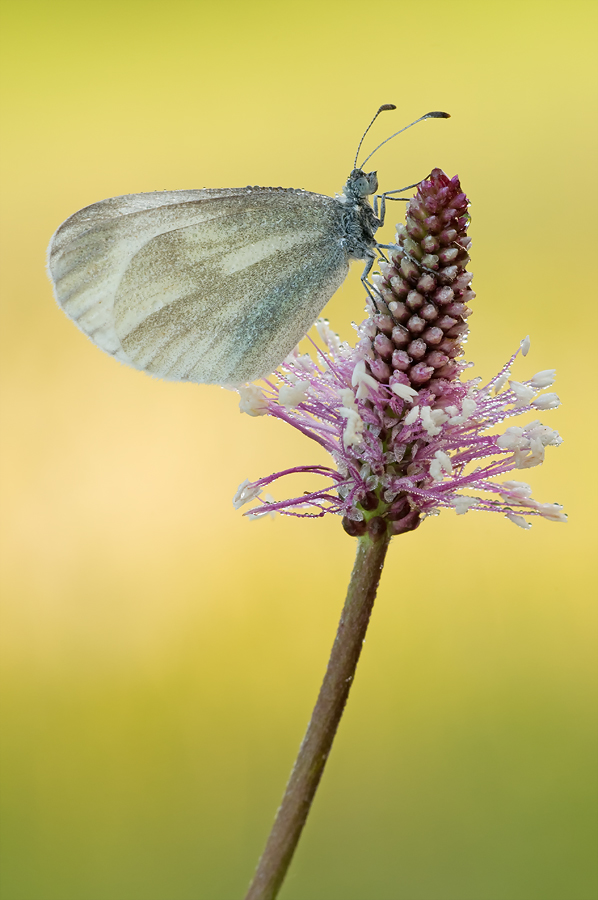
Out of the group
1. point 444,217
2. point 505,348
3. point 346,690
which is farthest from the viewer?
point 505,348

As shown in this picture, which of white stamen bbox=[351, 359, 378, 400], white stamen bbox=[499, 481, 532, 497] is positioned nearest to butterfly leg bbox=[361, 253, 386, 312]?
white stamen bbox=[351, 359, 378, 400]

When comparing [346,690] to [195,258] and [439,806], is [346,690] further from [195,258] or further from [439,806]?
[439,806]

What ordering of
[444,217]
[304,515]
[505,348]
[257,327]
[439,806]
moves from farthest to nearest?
[505,348]
[439,806]
[257,327]
[304,515]
[444,217]

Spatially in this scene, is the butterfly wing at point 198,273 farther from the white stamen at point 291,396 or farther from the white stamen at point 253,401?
the white stamen at point 291,396

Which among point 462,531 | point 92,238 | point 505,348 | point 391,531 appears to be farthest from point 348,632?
point 505,348

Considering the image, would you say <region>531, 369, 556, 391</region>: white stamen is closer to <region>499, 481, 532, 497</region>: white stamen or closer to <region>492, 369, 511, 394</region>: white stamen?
<region>492, 369, 511, 394</region>: white stamen

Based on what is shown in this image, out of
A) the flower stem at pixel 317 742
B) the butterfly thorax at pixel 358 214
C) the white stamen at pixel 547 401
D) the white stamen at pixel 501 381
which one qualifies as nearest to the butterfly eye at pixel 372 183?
the butterfly thorax at pixel 358 214
